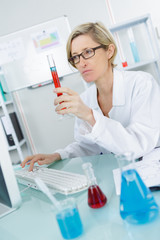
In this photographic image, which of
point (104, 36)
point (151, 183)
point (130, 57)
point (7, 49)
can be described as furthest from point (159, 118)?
point (7, 49)

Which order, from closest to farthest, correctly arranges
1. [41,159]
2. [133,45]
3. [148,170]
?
[148,170]
[41,159]
[133,45]

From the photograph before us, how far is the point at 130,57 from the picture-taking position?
8.68 ft

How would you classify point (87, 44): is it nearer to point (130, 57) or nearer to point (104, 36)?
point (104, 36)

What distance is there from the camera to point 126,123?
4.03 feet

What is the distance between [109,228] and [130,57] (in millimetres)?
2377

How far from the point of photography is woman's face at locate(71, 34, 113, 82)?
1.22 metres

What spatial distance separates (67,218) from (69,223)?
0.05 ft

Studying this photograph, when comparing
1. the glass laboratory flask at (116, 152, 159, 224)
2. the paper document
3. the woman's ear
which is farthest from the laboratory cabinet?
the glass laboratory flask at (116, 152, 159, 224)

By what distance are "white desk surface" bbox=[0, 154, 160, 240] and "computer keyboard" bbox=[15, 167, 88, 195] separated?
42 mm

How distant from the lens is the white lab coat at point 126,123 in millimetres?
921

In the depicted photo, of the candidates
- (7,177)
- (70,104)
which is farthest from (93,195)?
(70,104)

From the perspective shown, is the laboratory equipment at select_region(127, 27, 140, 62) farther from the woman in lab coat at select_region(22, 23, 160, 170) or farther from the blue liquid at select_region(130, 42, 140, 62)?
the woman in lab coat at select_region(22, 23, 160, 170)

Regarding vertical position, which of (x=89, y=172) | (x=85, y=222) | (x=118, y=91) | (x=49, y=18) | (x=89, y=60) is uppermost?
(x=49, y=18)

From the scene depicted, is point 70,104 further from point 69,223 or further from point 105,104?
point 105,104
